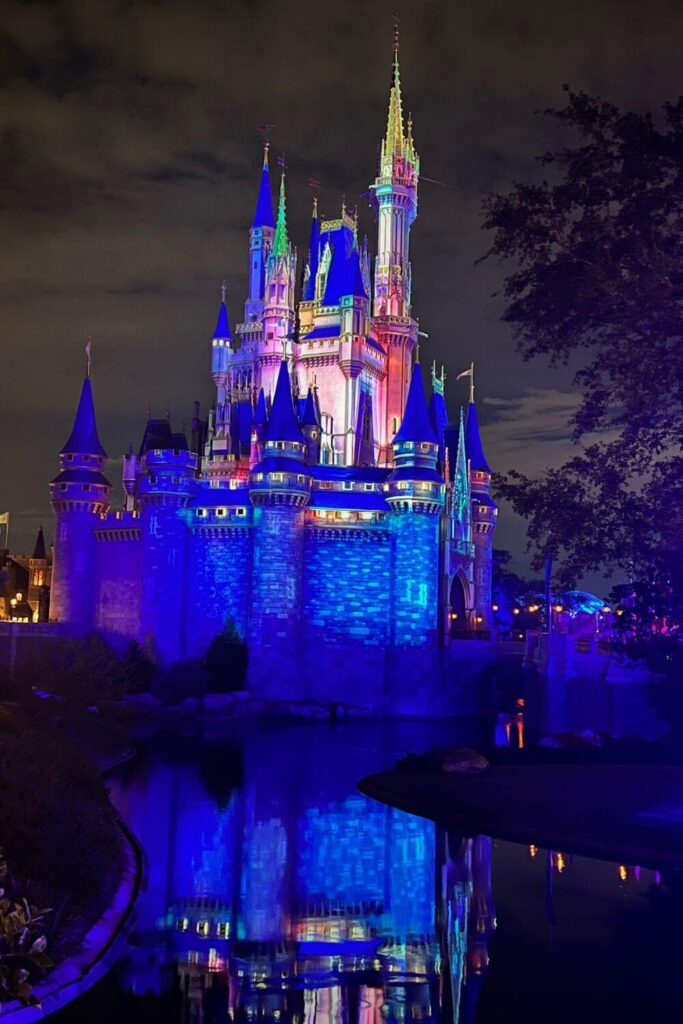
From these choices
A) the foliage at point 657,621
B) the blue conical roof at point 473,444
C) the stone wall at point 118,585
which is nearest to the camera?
the foliage at point 657,621

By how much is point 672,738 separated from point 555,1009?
22068 millimetres

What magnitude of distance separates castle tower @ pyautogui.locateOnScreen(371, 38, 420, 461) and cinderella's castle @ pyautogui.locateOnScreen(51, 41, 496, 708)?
10cm

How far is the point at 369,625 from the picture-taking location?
157 feet

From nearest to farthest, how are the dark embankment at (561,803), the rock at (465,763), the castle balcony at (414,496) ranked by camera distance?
the dark embankment at (561,803), the rock at (465,763), the castle balcony at (414,496)

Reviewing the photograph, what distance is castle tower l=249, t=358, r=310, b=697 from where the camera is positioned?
1812 inches

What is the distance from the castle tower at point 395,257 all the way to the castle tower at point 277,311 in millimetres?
4790

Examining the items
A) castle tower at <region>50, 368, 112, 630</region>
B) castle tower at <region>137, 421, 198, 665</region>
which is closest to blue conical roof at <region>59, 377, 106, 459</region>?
castle tower at <region>50, 368, 112, 630</region>

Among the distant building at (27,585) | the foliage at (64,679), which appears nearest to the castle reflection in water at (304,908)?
the foliage at (64,679)

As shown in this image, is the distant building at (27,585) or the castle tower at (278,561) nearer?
the castle tower at (278,561)

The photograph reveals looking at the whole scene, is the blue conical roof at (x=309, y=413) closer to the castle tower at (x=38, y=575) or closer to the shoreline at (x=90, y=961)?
the castle tower at (x=38, y=575)

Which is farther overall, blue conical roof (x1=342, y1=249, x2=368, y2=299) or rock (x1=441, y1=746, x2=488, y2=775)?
blue conical roof (x1=342, y1=249, x2=368, y2=299)

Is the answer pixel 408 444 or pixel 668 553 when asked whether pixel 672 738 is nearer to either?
pixel 668 553

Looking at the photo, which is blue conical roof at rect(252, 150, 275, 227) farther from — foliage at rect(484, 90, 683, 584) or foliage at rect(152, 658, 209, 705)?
foliage at rect(484, 90, 683, 584)

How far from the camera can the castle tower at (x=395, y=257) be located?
5935 centimetres
